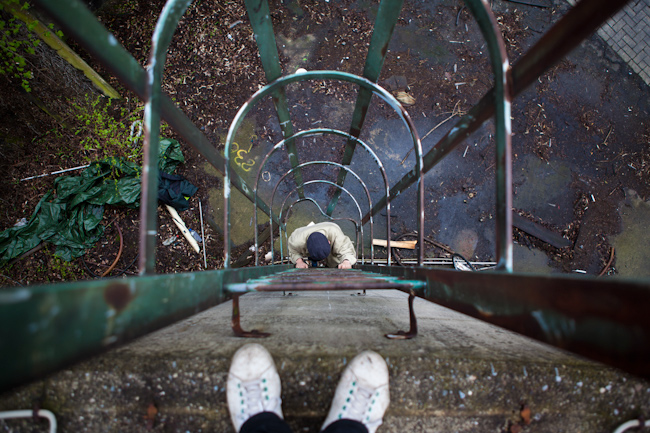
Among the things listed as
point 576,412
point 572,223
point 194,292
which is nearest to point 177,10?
point 194,292

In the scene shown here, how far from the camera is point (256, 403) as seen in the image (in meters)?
1.20

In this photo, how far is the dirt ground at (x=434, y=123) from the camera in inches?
173

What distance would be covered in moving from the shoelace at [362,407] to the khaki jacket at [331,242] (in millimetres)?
2774

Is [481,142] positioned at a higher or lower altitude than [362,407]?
higher

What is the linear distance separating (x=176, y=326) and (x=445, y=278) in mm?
1257

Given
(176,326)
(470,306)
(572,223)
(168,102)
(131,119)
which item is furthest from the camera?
Result: (131,119)

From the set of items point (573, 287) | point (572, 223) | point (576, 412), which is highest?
point (572, 223)

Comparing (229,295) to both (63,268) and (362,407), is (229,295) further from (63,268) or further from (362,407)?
(63,268)

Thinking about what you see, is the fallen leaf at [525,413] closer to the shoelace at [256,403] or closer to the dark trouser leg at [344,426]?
the dark trouser leg at [344,426]

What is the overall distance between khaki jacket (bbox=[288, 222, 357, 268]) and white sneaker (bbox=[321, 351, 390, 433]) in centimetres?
278

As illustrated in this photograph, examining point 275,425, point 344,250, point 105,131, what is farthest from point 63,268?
point 275,425

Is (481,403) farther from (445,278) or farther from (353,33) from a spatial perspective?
(353,33)

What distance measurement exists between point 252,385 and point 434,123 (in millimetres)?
4271

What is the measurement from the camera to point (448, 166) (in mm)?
4418
